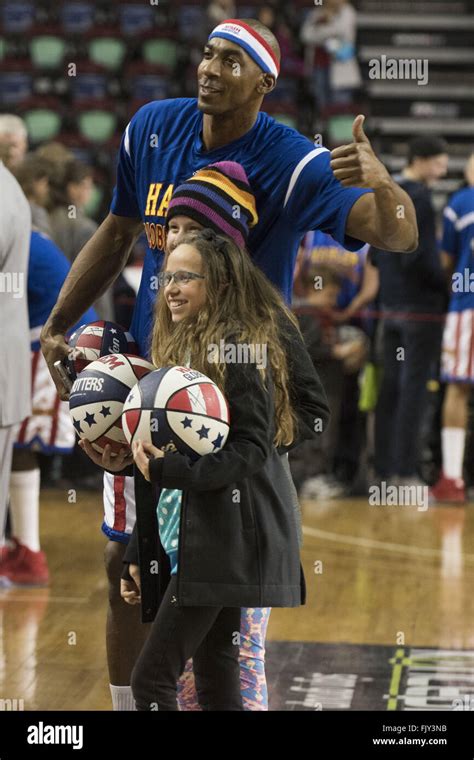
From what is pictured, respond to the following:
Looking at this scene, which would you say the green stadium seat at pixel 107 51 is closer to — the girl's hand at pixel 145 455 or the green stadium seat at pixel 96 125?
the green stadium seat at pixel 96 125

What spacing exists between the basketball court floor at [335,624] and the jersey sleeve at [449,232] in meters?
1.76

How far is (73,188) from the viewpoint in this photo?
25.9ft

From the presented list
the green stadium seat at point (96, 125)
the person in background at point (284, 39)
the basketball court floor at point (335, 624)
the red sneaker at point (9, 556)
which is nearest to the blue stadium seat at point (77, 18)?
the green stadium seat at point (96, 125)

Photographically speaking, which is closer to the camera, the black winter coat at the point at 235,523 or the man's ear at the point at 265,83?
the black winter coat at the point at 235,523

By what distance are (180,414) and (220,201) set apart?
0.54m

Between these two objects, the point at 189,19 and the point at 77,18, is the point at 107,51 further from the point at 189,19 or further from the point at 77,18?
the point at 189,19

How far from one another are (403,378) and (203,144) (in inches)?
210

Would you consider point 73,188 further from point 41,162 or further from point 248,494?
point 248,494

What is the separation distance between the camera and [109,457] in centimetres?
325

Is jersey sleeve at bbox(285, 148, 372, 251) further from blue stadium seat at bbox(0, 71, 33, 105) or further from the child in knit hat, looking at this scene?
blue stadium seat at bbox(0, 71, 33, 105)

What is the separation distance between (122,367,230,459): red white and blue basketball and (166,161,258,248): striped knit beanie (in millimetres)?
391

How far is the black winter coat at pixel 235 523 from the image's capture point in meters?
2.95

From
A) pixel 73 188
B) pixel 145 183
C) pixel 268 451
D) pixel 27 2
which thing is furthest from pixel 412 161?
pixel 27 2

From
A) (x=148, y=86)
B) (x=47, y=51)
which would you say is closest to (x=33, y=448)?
(x=148, y=86)
